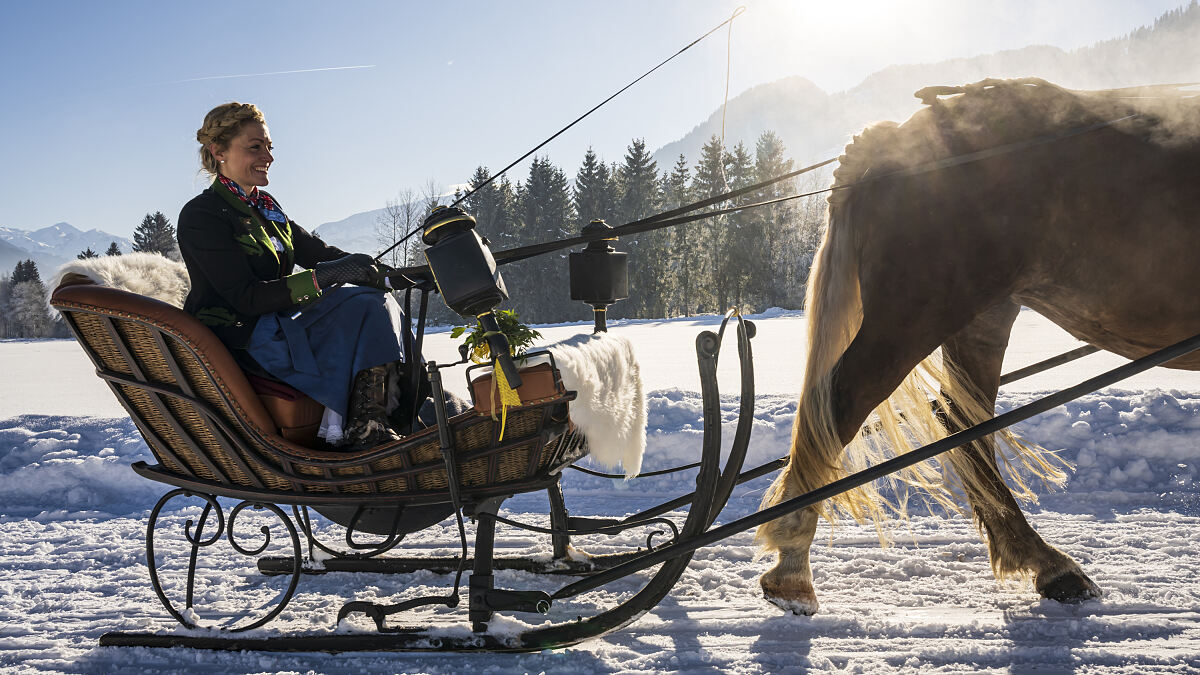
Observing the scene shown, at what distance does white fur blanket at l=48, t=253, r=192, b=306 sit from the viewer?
2.36 meters

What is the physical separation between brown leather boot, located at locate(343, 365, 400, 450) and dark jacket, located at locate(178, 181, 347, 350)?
1.05 ft

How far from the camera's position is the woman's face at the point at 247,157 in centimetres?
251

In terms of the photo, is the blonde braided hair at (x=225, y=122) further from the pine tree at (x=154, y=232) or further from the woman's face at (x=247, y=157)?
the pine tree at (x=154, y=232)

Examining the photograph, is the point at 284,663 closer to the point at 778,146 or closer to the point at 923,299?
the point at 923,299

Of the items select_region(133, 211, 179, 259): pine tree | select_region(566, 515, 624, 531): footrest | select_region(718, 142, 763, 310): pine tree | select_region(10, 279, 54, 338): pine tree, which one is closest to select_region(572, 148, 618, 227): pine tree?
select_region(718, 142, 763, 310): pine tree

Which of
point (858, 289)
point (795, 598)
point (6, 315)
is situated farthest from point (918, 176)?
point (6, 315)

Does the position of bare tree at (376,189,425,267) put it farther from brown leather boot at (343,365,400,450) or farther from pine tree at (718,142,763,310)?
brown leather boot at (343,365,400,450)

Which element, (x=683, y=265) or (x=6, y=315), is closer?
(x=683, y=265)

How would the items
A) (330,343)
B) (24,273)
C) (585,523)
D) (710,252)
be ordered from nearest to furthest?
(330,343), (585,523), (710,252), (24,273)

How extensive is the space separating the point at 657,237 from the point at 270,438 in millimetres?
28935

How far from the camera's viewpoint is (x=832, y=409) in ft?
7.89

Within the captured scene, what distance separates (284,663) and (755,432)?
295cm

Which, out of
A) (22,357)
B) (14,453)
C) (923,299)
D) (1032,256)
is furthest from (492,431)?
(22,357)

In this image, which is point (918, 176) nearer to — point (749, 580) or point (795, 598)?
point (795, 598)
